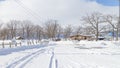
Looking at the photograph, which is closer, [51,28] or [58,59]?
[58,59]

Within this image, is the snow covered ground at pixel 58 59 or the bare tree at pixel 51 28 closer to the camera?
the snow covered ground at pixel 58 59

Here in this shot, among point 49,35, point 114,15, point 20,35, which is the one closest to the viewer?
point 114,15

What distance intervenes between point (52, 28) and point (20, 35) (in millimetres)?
28495

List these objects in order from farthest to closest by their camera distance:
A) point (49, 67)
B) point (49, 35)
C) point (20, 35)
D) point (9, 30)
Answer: point (20, 35), point (9, 30), point (49, 35), point (49, 67)

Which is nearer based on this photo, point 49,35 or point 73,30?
point 49,35

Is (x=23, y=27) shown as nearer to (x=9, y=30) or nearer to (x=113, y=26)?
(x=9, y=30)

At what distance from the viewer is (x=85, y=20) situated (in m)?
98.4

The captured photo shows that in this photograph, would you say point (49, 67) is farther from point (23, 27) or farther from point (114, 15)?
point (23, 27)

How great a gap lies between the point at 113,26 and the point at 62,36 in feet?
178

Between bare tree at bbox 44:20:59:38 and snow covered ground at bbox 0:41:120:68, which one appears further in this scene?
bare tree at bbox 44:20:59:38

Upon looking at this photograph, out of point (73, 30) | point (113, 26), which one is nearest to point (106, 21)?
point (113, 26)

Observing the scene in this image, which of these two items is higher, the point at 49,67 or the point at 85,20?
the point at 85,20

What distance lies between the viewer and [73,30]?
14288cm

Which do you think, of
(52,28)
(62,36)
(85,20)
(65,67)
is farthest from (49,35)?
(65,67)
